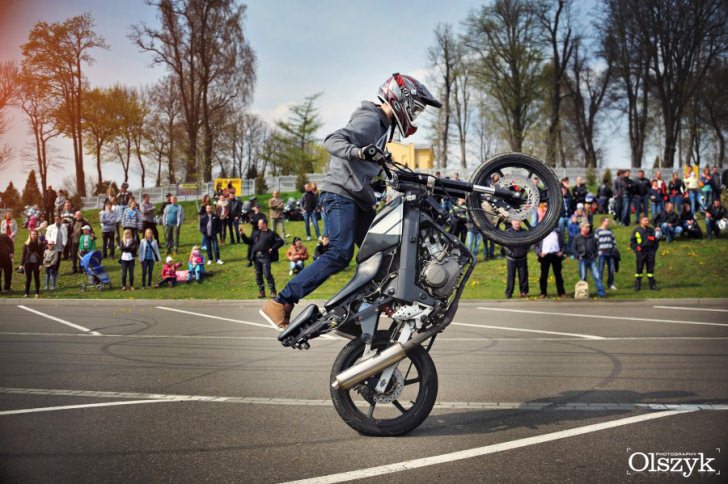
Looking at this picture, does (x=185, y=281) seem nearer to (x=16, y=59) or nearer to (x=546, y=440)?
(x=16, y=59)

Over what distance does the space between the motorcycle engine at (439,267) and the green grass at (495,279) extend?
1277 centimetres

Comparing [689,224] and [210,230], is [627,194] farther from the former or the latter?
[210,230]

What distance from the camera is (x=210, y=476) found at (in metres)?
3.68

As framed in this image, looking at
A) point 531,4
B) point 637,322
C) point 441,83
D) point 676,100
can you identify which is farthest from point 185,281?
point 676,100

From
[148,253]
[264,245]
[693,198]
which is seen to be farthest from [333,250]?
[693,198]

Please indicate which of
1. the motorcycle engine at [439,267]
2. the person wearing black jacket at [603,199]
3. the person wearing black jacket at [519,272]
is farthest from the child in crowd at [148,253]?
the person wearing black jacket at [603,199]

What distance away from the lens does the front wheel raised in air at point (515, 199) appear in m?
5.31

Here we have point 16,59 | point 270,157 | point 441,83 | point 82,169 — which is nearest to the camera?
point 16,59

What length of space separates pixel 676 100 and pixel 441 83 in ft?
64.7

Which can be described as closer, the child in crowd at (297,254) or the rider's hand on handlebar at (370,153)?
the rider's hand on handlebar at (370,153)

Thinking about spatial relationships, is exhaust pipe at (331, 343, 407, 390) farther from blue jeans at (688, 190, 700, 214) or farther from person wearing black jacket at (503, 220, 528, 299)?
blue jeans at (688, 190, 700, 214)

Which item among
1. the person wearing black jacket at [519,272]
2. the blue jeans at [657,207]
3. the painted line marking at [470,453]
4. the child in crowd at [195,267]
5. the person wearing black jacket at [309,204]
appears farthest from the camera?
the blue jeans at [657,207]

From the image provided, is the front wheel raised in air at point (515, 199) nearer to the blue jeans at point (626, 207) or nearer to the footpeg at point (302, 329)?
the footpeg at point (302, 329)

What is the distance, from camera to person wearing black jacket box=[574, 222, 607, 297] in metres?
17.2
